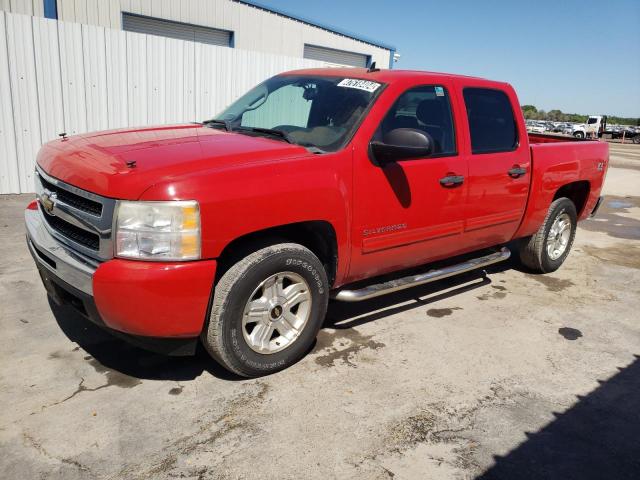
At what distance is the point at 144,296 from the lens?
2719 millimetres

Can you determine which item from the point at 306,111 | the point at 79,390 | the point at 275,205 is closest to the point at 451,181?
the point at 306,111

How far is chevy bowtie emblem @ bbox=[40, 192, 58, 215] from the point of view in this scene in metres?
3.22

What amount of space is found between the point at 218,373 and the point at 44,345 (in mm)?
1244

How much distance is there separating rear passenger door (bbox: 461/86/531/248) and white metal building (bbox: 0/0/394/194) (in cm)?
635

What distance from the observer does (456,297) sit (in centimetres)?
500

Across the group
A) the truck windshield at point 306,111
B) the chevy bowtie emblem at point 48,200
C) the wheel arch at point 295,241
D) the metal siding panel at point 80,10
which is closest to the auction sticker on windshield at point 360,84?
the truck windshield at point 306,111

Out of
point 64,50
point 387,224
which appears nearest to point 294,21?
point 64,50

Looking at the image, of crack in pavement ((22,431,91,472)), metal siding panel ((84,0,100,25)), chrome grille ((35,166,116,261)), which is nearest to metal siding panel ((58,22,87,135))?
metal siding panel ((84,0,100,25))

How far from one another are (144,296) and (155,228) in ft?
1.15

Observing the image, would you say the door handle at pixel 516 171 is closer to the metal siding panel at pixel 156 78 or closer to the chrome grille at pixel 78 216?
the chrome grille at pixel 78 216

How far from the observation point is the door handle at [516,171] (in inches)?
182

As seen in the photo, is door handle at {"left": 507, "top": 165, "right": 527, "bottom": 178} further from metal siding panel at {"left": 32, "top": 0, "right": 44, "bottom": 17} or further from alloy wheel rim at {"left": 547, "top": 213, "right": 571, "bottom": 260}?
metal siding panel at {"left": 32, "top": 0, "right": 44, "bottom": 17}

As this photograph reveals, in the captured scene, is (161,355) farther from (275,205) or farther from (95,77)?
(95,77)

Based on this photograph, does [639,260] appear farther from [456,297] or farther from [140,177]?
[140,177]
